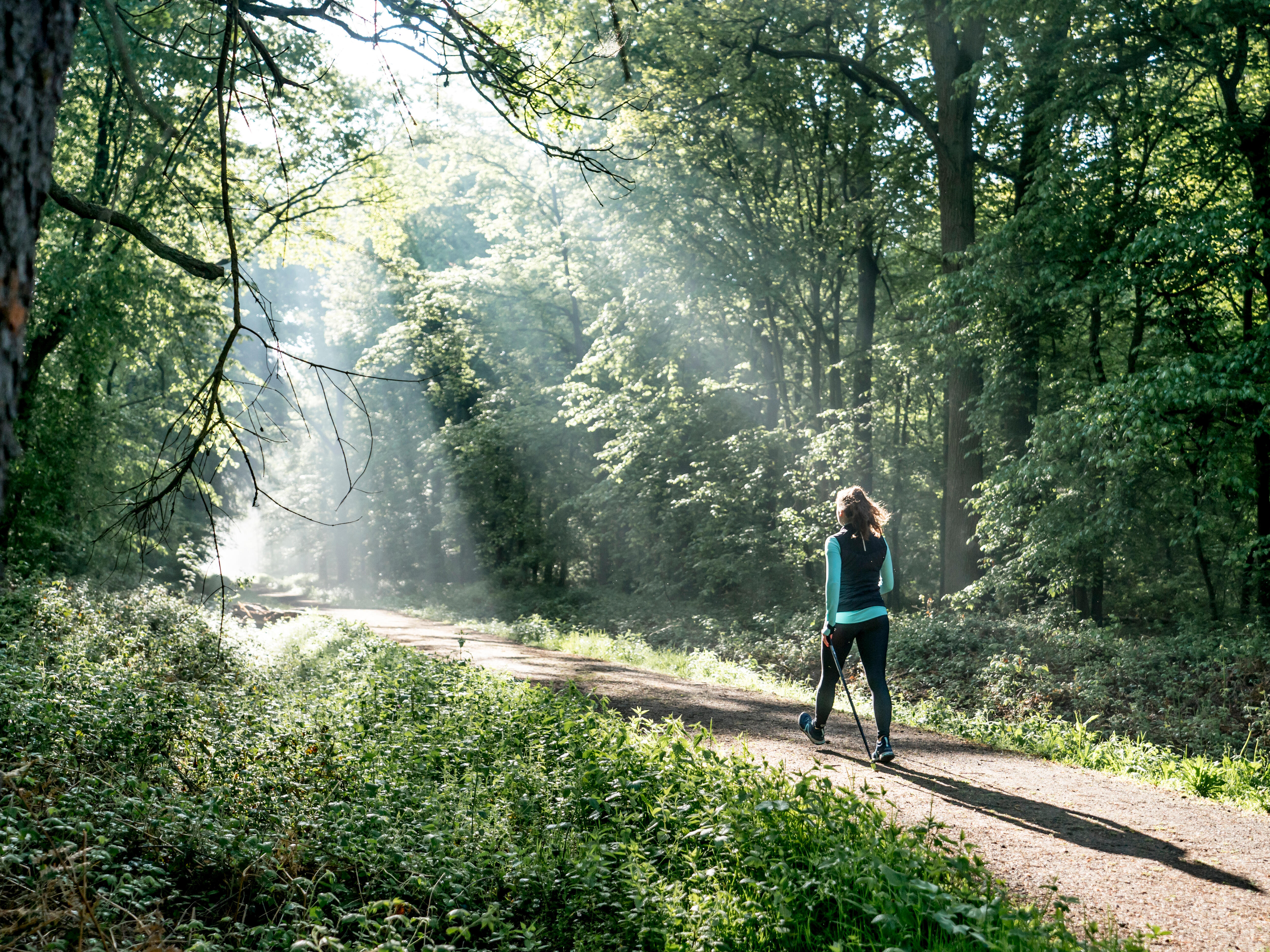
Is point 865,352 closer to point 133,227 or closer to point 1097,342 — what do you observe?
point 1097,342

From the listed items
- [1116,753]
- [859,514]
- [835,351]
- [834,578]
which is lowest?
[1116,753]

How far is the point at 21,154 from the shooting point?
6.13 ft

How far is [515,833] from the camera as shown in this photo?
5.05 metres

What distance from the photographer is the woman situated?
6.72 m

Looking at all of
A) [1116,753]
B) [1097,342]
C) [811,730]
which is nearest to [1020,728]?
[1116,753]

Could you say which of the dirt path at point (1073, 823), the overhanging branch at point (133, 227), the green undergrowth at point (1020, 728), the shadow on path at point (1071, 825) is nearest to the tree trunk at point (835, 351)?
the green undergrowth at point (1020, 728)

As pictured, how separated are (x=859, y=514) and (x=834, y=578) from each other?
1.85ft

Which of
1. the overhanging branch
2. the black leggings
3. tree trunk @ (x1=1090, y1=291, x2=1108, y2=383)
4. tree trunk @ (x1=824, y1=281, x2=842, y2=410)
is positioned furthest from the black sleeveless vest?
tree trunk @ (x1=824, y1=281, x2=842, y2=410)

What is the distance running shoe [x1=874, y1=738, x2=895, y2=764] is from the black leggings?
0.14ft

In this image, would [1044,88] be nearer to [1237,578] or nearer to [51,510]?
[1237,578]

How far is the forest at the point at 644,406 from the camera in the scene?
175 inches

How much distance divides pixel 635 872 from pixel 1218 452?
11699 millimetres

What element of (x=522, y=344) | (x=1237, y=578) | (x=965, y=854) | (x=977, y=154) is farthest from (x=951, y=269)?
(x=522, y=344)

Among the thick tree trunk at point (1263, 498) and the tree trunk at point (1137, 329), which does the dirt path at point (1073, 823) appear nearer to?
the thick tree trunk at point (1263, 498)
